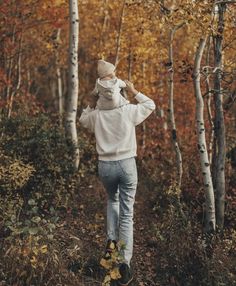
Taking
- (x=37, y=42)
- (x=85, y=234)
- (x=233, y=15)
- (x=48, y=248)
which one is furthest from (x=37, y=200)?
(x=37, y=42)

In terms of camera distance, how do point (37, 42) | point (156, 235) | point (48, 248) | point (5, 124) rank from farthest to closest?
point (37, 42), point (5, 124), point (156, 235), point (48, 248)

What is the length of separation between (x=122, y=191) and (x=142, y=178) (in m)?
4.89

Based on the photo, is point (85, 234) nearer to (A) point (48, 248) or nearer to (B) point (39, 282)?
(A) point (48, 248)

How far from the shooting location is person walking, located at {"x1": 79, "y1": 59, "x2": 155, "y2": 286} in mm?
4914

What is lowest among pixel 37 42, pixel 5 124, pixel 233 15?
pixel 5 124

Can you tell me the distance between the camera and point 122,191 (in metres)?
5.06

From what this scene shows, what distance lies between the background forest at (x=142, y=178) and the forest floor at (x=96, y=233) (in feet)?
0.07

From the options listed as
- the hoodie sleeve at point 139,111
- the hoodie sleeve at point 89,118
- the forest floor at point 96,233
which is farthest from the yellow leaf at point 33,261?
the hoodie sleeve at point 139,111

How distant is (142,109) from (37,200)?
3325 millimetres

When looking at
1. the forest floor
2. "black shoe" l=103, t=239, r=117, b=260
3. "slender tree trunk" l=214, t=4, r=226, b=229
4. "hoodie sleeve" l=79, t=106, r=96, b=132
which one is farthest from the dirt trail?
"hoodie sleeve" l=79, t=106, r=96, b=132

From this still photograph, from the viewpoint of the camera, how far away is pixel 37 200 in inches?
291

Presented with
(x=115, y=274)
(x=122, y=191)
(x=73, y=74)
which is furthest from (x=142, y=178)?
(x=115, y=274)

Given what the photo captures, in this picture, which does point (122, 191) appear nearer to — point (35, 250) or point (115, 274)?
point (115, 274)

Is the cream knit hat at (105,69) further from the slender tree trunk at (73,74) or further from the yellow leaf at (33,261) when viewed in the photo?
the slender tree trunk at (73,74)
